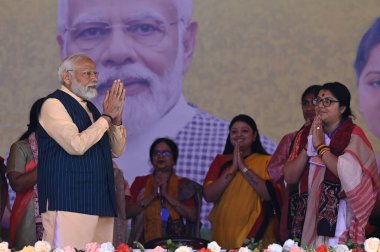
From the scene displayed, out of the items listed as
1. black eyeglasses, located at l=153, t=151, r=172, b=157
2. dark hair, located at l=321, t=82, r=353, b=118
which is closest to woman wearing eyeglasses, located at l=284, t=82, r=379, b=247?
dark hair, located at l=321, t=82, r=353, b=118

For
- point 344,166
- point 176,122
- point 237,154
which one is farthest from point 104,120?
point 176,122

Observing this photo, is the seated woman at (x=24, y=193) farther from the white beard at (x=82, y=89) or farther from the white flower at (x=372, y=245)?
the white flower at (x=372, y=245)

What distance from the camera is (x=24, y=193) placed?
579cm

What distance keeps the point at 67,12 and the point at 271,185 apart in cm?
207

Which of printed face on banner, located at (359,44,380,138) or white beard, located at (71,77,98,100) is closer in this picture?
white beard, located at (71,77,98,100)

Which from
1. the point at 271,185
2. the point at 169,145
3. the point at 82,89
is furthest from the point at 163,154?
the point at 82,89

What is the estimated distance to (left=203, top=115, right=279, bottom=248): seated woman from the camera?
6.11 m

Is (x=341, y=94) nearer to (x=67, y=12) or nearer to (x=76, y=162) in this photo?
(x=76, y=162)

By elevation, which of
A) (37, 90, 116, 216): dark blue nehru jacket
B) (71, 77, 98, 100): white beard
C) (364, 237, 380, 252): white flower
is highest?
(71, 77, 98, 100): white beard

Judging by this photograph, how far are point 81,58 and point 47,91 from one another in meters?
2.38

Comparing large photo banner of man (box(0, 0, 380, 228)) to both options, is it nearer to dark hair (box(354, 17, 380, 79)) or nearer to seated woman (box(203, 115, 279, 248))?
dark hair (box(354, 17, 380, 79))

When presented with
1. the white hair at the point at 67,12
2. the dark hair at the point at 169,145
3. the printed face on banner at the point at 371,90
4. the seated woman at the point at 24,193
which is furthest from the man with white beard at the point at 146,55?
the seated woman at the point at 24,193

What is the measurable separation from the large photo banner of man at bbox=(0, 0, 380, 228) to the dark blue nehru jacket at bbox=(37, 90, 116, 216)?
2.35m

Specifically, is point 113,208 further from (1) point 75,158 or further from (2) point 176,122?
(2) point 176,122
